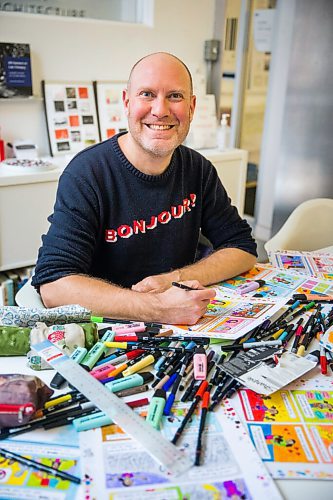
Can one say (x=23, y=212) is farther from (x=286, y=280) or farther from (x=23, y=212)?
(x=286, y=280)

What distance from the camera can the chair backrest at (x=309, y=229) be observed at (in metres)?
2.22

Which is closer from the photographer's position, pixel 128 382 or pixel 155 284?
pixel 128 382

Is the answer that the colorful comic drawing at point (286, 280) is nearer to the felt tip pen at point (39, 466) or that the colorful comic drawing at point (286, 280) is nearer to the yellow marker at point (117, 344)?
the yellow marker at point (117, 344)

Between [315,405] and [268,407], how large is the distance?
93 mm

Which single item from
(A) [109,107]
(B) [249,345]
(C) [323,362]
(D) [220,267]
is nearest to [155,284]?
(D) [220,267]

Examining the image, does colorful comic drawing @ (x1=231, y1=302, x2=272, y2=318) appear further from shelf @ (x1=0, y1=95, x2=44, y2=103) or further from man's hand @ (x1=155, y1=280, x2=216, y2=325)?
shelf @ (x1=0, y1=95, x2=44, y2=103)

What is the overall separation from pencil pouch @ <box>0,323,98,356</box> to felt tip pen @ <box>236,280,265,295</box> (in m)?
0.52

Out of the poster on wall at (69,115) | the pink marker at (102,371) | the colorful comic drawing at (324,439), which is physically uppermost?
the poster on wall at (69,115)

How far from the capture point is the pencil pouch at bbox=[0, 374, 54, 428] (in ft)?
2.76

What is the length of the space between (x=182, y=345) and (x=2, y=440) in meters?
0.44

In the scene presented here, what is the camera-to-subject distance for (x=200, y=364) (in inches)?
40.9

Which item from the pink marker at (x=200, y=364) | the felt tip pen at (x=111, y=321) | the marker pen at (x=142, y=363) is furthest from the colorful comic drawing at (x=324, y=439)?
the felt tip pen at (x=111, y=321)

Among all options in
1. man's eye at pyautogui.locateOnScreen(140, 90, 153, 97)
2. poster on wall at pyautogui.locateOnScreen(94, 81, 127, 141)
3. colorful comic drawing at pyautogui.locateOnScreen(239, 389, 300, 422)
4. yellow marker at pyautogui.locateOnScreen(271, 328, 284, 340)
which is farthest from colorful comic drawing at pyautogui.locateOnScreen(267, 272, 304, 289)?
poster on wall at pyautogui.locateOnScreen(94, 81, 127, 141)

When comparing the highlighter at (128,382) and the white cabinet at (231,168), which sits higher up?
the highlighter at (128,382)
